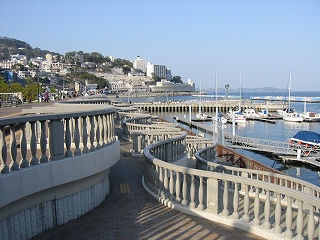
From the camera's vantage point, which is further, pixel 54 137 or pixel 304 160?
pixel 304 160

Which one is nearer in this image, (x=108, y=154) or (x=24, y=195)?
(x=24, y=195)

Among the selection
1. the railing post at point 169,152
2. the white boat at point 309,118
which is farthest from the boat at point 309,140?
the white boat at point 309,118

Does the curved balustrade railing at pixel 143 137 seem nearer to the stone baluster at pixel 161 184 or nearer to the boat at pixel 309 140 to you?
the stone baluster at pixel 161 184

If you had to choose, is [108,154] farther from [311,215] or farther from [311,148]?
[311,148]

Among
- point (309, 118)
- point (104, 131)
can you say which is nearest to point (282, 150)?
point (104, 131)

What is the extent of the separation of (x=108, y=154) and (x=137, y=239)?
9.13 feet

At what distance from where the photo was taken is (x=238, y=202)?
706cm

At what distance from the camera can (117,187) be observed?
965 centimetres

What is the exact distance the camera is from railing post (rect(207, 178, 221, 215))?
23.4 ft

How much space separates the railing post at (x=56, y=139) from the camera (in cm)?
673

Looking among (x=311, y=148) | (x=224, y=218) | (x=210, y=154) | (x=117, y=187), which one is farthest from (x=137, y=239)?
(x=311, y=148)

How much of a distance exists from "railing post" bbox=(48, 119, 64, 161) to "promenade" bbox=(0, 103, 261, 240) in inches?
54.9

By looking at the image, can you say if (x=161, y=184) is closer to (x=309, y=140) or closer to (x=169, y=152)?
(x=169, y=152)

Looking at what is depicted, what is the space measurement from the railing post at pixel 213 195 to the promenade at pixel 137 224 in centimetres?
28
